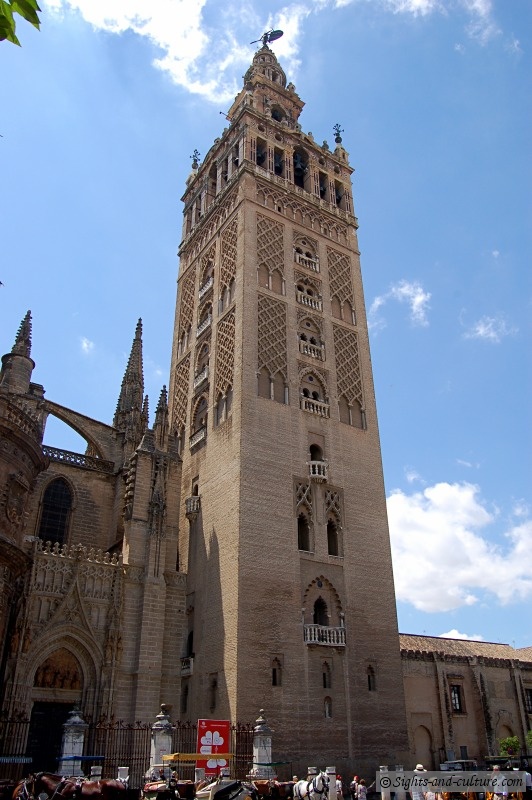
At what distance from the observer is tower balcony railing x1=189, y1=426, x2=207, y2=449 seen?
90.8 feet

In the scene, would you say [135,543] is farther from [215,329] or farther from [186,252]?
[186,252]

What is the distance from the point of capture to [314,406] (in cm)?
2730

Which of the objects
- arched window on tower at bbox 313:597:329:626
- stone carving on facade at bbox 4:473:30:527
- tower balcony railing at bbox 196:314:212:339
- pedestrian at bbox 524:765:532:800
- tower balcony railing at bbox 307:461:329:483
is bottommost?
pedestrian at bbox 524:765:532:800

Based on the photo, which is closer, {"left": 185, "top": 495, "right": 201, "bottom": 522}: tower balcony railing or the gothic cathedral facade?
the gothic cathedral facade

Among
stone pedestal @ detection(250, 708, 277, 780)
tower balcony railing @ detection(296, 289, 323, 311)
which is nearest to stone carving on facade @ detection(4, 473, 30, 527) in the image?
stone pedestal @ detection(250, 708, 277, 780)

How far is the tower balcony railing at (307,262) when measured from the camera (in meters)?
31.1

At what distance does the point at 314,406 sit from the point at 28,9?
24762mm

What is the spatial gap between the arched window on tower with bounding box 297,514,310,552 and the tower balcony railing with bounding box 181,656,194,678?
5.42 metres

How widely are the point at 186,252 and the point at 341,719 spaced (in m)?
24.5

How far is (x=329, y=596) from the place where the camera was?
23.8 meters

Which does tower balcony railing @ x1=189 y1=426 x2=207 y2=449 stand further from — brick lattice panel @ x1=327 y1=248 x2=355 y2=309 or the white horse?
the white horse

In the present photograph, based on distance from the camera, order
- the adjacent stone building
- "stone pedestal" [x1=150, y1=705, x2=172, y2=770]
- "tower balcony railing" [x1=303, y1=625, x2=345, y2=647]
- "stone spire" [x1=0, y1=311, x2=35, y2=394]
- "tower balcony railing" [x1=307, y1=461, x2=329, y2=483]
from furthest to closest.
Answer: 1. the adjacent stone building
2. "stone spire" [x1=0, y1=311, x2=35, y2=394]
3. "tower balcony railing" [x1=307, y1=461, x2=329, y2=483]
4. "tower balcony railing" [x1=303, y1=625, x2=345, y2=647]
5. "stone pedestal" [x1=150, y1=705, x2=172, y2=770]

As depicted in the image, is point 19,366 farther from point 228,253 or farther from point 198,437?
point 228,253

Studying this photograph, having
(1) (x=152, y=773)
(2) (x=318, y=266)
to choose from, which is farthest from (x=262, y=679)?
(2) (x=318, y=266)
